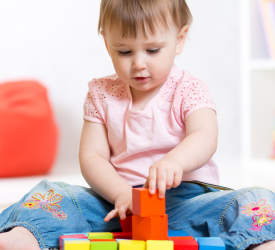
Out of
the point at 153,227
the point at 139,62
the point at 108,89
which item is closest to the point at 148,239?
the point at 153,227

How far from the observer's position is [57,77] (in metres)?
1.81

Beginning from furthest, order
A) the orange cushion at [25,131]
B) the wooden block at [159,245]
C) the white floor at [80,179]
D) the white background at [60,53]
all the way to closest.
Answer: the white background at [60,53] < the orange cushion at [25,131] < the white floor at [80,179] < the wooden block at [159,245]

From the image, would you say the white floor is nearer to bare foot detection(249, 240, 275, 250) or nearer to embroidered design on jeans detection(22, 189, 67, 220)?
embroidered design on jeans detection(22, 189, 67, 220)

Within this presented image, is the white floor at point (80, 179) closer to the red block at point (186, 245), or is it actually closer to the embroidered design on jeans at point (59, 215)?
the embroidered design on jeans at point (59, 215)

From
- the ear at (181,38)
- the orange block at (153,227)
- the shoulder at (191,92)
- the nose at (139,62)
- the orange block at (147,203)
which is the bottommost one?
the orange block at (153,227)

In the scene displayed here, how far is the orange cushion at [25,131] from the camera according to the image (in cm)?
160

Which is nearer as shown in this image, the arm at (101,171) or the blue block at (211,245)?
the blue block at (211,245)

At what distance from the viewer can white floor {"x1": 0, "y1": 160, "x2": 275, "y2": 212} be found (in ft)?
4.30

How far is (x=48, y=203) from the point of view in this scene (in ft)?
2.63

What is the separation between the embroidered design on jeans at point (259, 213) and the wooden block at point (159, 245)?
0.17m

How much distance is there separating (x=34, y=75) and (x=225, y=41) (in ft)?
2.93

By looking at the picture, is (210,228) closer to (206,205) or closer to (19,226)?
(206,205)

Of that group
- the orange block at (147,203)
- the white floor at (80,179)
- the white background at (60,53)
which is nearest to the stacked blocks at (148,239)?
the orange block at (147,203)

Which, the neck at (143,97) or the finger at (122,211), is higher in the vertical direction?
the neck at (143,97)
